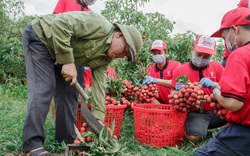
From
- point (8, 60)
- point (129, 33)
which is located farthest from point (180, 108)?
point (8, 60)

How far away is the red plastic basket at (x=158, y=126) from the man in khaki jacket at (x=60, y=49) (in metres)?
0.66

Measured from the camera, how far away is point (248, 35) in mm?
2232

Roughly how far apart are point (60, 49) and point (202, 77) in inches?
84.2

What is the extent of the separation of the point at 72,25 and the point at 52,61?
1.49 feet

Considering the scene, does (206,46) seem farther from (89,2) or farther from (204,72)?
(89,2)

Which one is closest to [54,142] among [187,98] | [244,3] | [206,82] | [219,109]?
[187,98]

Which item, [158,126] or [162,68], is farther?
[162,68]

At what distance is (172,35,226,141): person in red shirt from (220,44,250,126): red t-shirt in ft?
4.71

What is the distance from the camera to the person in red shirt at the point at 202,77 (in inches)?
137

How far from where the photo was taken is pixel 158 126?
320 centimetres

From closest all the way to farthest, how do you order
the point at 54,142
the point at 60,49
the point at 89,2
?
the point at 60,49
the point at 54,142
the point at 89,2

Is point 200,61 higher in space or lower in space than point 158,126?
higher

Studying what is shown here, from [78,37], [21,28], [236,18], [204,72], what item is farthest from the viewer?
[21,28]

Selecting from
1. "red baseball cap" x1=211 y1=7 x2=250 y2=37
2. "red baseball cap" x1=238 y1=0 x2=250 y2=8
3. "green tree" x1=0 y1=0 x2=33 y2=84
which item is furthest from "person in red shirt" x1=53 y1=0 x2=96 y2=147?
"green tree" x1=0 y1=0 x2=33 y2=84
